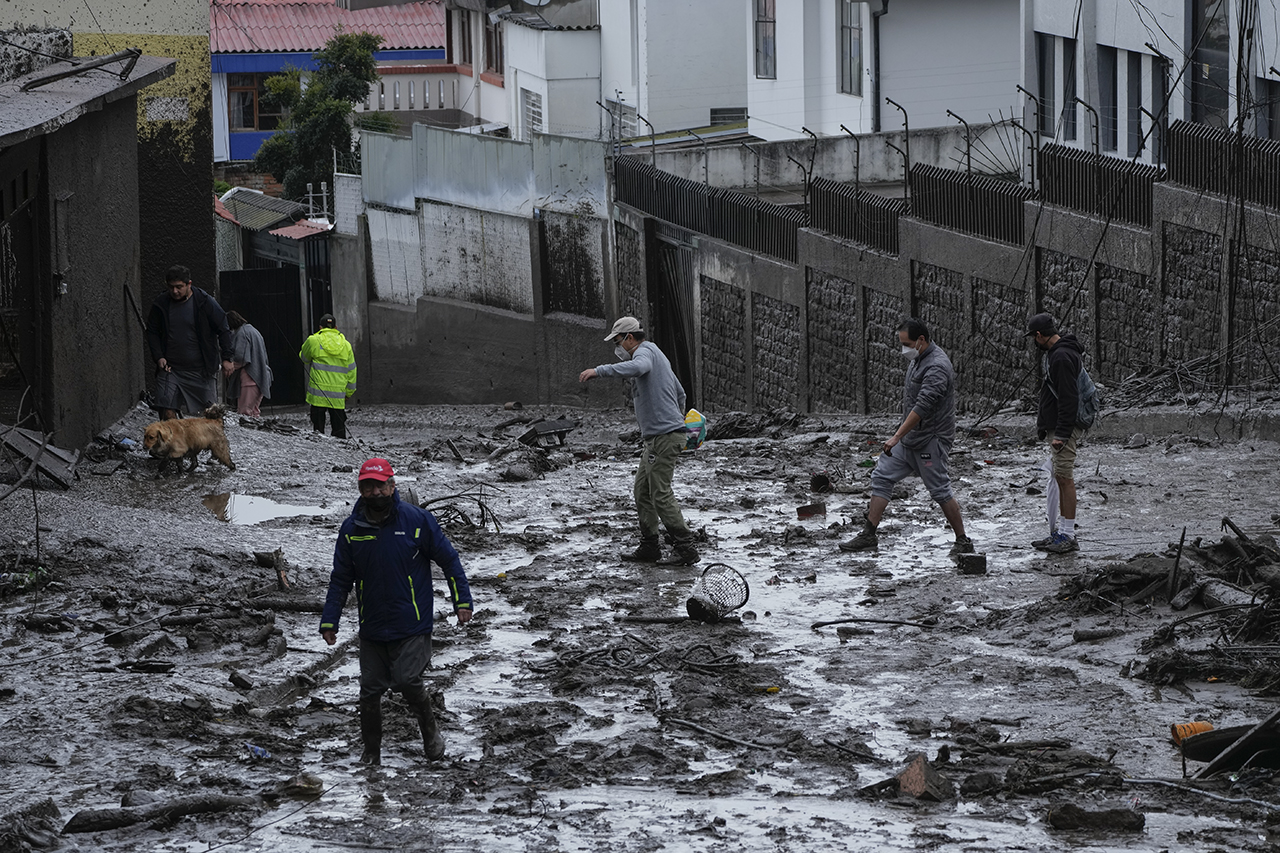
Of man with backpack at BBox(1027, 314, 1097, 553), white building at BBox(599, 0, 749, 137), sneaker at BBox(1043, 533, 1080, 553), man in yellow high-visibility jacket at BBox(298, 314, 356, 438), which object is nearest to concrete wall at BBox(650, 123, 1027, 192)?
white building at BBox(599, 0, 749, 137)

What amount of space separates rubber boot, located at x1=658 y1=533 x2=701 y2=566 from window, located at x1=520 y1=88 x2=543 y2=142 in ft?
105

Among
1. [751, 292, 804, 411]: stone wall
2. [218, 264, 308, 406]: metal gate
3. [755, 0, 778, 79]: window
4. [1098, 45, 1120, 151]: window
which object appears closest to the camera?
[1098, 45, 1120, 151]: window

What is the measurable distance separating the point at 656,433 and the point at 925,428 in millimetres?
1955

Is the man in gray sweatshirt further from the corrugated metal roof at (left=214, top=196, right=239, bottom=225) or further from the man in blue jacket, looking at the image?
the corrugated metal roof at (left=214, top=196, right=239, bottom=225)

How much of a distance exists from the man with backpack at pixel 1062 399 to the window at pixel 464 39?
1678 inches

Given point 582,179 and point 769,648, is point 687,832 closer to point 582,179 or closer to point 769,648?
point 769,648

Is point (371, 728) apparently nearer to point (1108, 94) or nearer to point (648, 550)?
point (648, 550)

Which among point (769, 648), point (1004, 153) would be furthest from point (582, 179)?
point (769, 648)

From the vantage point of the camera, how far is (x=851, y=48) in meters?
34.3

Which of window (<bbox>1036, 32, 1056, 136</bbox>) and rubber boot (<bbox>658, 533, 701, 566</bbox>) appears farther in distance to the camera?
window (<bbox>1036, 32, 1056, 136</bbox>)

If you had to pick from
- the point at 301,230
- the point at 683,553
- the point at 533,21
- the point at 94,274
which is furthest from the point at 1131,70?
the point at 533,21

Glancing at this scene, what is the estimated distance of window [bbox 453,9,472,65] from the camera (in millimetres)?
51816

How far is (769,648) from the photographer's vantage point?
32.8 feet

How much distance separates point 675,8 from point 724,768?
33.8 metres
